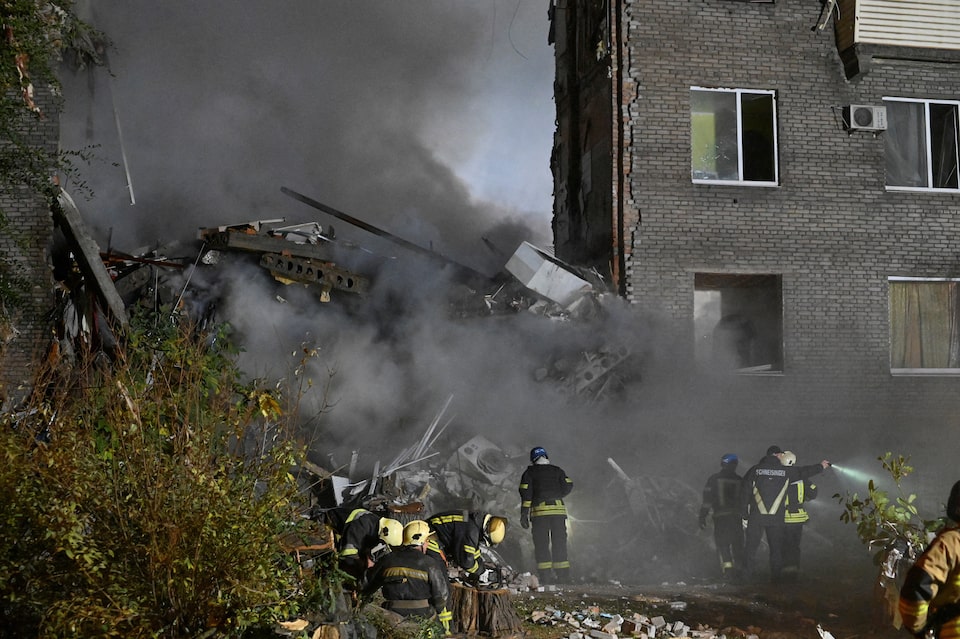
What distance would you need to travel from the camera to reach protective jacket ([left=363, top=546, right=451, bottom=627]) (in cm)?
639

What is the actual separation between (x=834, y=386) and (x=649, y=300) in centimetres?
292

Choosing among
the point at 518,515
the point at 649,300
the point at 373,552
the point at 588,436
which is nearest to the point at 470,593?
the point at 373,552

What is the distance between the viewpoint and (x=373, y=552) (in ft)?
25.2

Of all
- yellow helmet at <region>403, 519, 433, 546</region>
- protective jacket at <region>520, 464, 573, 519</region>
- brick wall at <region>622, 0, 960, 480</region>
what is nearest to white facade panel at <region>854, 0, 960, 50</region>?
brick wall at <region>622, 0, 960, 480</region>

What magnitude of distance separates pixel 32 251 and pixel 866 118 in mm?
11565

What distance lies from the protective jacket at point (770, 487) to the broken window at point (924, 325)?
465 centimetres

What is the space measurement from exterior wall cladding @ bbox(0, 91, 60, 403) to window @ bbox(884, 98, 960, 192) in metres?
11.7

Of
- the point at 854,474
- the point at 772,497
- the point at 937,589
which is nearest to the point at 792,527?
the point at 772,497

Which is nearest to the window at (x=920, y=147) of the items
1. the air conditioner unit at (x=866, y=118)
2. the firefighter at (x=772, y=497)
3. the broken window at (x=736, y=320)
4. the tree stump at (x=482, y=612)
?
the air conditioner unit at (x=866, y=118)

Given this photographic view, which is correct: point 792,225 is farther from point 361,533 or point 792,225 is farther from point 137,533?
point 137,533

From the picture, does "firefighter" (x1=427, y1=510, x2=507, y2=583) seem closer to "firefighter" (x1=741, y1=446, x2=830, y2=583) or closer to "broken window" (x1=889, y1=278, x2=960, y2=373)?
"firefighter" (x1=741, y1=446, x2=830, y2=583)

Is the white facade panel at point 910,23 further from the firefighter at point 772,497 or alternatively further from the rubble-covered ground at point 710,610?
the rubble-covered ground at point 710,610

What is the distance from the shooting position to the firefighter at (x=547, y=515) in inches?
398

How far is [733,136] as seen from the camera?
45.4 ft
